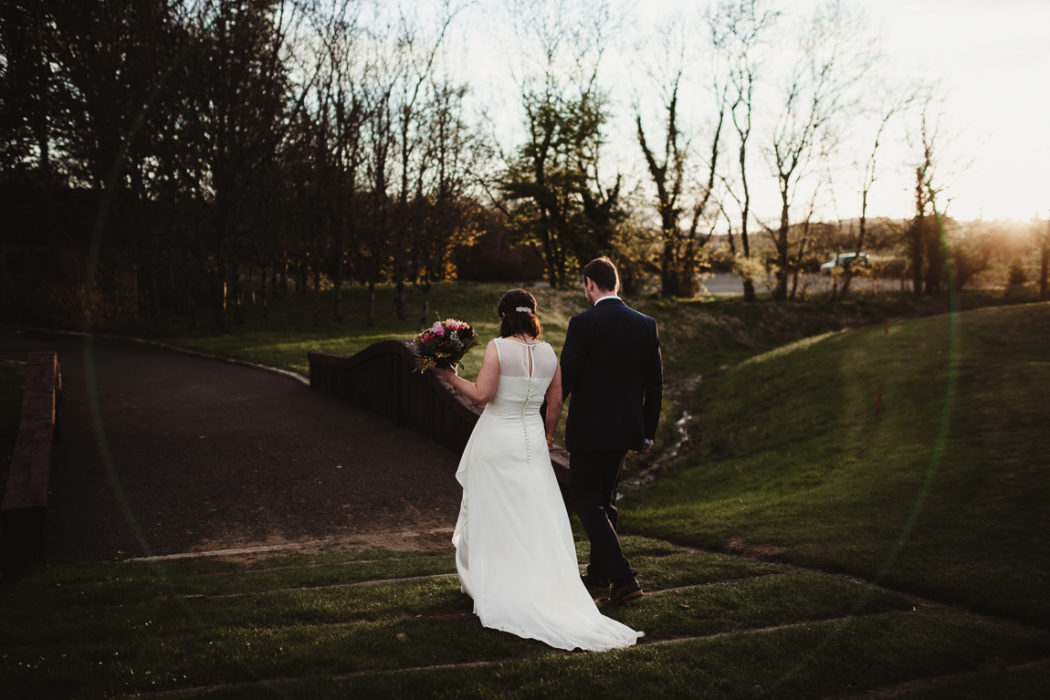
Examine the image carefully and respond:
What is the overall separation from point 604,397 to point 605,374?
17cm

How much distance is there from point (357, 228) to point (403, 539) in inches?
954

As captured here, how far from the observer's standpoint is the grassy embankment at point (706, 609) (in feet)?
12.4

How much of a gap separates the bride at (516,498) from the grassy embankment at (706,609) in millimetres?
294

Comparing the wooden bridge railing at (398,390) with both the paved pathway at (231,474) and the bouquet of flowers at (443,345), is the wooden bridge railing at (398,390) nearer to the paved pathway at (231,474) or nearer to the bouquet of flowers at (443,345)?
the paved pathway at (231,474)

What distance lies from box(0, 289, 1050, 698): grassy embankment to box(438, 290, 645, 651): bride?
11.6 inches

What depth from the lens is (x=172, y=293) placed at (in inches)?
1351

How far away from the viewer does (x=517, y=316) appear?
16.2 feet

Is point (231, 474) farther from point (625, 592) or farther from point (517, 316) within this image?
point (625, 592)

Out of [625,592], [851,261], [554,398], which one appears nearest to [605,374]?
[554,398]

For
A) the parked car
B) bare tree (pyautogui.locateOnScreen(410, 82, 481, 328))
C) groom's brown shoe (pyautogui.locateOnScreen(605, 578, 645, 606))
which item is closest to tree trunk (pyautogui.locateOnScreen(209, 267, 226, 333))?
bare tree (pyautogui.locateOnScreen(410, 82, 481, 328))

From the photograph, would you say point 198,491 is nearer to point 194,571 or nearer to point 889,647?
point 194,571

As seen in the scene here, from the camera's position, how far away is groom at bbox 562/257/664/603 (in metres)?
4.98

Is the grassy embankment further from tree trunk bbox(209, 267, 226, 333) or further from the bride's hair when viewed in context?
tree trunk bbox(209, 267, 226, 333)

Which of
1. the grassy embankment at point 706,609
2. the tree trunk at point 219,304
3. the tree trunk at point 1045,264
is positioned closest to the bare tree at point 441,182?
the tree trunk at point 219,304
